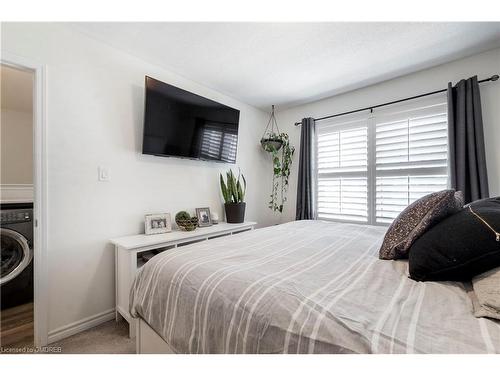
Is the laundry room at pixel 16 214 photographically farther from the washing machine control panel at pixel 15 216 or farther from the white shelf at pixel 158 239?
the white shelf at pixel 158 239

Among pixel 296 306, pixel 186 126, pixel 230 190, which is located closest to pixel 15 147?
pixel 186 126

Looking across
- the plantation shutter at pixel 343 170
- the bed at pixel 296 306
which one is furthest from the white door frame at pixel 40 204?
the plantation shutter at pixel 343 170

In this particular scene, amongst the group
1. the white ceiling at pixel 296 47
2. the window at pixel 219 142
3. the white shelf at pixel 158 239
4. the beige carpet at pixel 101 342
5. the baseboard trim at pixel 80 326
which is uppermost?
the white ceiling at pixel 296 47

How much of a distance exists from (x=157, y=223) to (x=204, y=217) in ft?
1.84

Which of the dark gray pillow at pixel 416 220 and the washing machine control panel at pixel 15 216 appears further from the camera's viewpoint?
the washing machine control panel at pixel 15 216

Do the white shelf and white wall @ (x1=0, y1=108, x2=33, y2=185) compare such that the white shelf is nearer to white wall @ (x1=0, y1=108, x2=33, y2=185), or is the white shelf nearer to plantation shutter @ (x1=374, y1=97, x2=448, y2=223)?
plantation shutter @ (x1=374, y1=97, x2=448, y2=223)

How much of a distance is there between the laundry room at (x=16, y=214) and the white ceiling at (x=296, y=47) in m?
0.93

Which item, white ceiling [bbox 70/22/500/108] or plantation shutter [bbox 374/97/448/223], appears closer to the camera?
white ceiling [bbox 70/22/500/108]

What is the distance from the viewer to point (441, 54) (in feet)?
6.60

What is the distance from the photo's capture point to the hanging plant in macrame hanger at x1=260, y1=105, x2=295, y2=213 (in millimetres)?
→ 3131

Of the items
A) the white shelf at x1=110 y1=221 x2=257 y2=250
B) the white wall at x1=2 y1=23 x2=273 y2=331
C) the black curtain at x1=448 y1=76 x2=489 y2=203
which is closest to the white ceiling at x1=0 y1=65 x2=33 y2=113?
the white wall at x1=2 y1=23 x2=273 y2=331

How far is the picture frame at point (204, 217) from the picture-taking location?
2439mm
